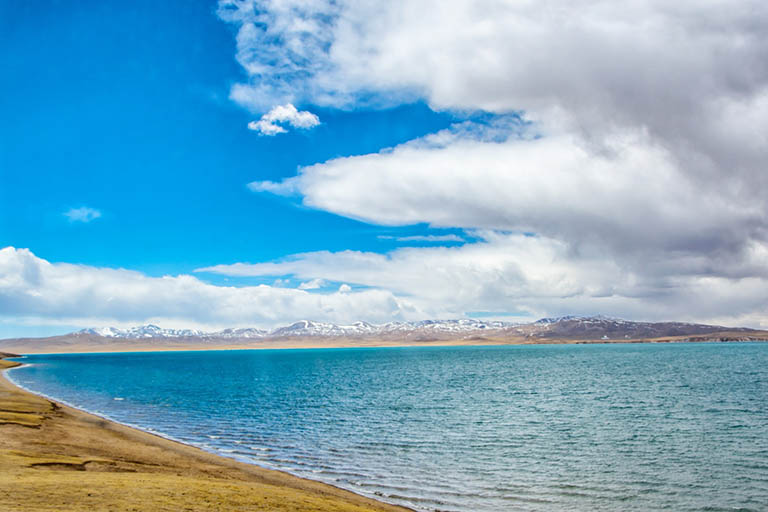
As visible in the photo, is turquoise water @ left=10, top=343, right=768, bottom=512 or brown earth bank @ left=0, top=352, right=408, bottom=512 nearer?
brown earth bank @ left=0, top=352, right=408, bottom=512

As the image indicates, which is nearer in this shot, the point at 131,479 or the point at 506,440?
the point at 131,479

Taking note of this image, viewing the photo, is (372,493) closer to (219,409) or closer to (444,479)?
(444,479)

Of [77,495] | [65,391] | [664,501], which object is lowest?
[65,391]

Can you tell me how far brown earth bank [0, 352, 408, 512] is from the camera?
65.8ft

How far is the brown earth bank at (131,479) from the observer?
20062mm

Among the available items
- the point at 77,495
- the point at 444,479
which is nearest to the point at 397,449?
the point at 444,479

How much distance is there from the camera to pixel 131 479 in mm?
24906

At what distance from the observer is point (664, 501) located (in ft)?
96.7

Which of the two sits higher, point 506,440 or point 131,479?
point 131,479

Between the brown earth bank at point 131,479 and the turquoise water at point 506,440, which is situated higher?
the brown earth bank at point 131,479

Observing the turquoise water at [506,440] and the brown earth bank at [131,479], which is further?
the turquoise water at [506,440]

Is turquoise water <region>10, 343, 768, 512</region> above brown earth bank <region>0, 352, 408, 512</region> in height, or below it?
below

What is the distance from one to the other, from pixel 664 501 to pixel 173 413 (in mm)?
60563

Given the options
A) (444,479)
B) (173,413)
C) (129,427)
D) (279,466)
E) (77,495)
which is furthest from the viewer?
(173,413)
